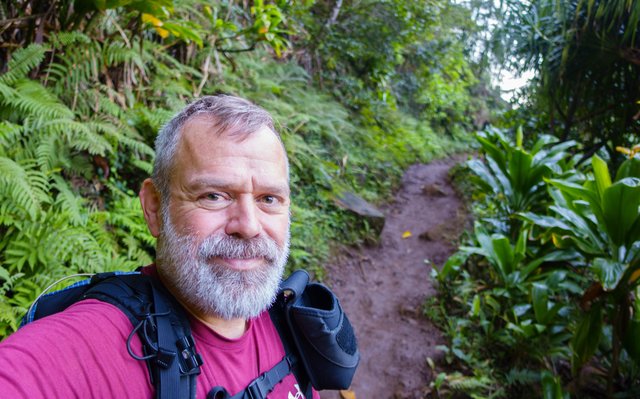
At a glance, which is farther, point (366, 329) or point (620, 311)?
point (366, 329)

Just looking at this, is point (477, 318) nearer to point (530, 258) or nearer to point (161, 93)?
point (530, 258)

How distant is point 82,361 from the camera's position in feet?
3.04

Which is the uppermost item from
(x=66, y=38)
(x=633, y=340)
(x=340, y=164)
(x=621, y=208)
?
(x=66, y=38)

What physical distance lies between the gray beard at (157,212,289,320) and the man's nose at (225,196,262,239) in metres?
0.03

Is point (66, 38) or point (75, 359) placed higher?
point (66, 38)

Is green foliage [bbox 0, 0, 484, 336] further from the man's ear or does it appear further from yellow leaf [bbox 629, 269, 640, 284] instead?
yellow leaf [bbox 629, 269, 640, 284]

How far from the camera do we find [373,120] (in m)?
9.94

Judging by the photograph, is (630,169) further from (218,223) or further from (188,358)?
(188,358)

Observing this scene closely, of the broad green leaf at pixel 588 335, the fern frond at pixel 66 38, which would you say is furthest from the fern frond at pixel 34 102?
the broad green leaf at pixel 588 335

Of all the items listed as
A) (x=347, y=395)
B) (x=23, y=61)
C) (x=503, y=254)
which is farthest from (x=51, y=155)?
(x=503, y=254)

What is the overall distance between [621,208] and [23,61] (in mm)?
4581

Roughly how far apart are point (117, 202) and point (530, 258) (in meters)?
3.92

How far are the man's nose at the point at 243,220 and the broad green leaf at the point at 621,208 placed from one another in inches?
88.4

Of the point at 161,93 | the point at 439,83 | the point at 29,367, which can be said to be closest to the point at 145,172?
the point at 161,93
